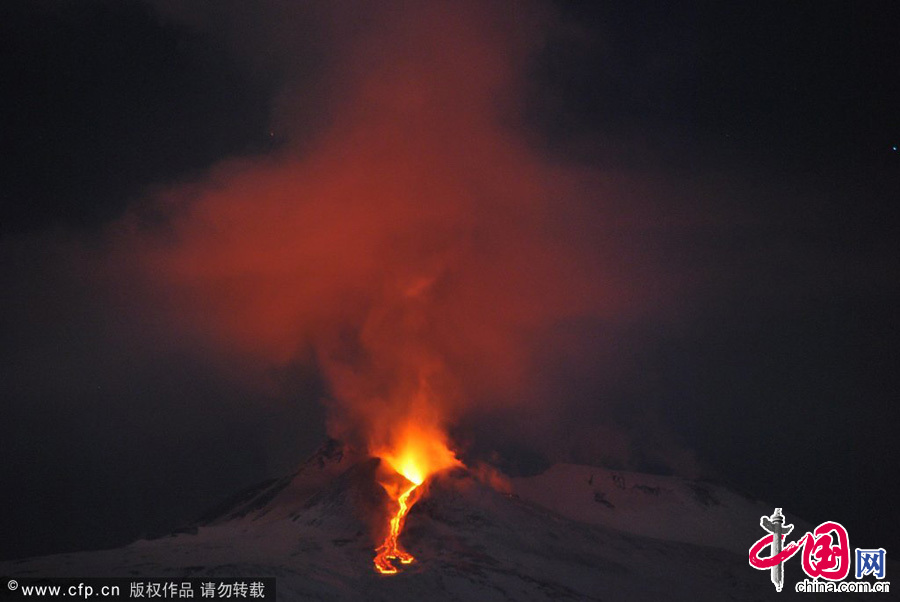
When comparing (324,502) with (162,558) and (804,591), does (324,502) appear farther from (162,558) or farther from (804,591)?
(804,591)

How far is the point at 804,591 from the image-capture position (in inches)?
4929

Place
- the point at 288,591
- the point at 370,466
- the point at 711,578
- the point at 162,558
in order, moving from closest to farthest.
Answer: the point at 288,591, the point at 162,558, the point at 711,578, the point at 370,466

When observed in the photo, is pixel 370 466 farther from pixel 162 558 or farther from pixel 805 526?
pixel 805 526

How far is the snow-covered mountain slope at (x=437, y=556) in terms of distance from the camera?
9881 cm

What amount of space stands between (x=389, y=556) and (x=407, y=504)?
23.1m

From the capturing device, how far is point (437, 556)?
373 feet

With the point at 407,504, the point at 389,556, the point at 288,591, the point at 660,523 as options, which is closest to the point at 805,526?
the point at 660,523

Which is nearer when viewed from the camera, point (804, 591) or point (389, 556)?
point (389, 556)

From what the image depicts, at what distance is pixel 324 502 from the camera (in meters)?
136

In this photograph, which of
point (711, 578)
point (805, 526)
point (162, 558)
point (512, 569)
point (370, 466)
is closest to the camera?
point (162, 558)

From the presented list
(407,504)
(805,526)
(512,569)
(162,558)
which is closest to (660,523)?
(805,526)

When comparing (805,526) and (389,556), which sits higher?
Result: (805,526)

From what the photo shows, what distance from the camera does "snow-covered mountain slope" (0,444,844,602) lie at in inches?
3890

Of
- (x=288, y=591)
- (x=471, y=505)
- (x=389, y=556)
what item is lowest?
(x=288, y=591)
